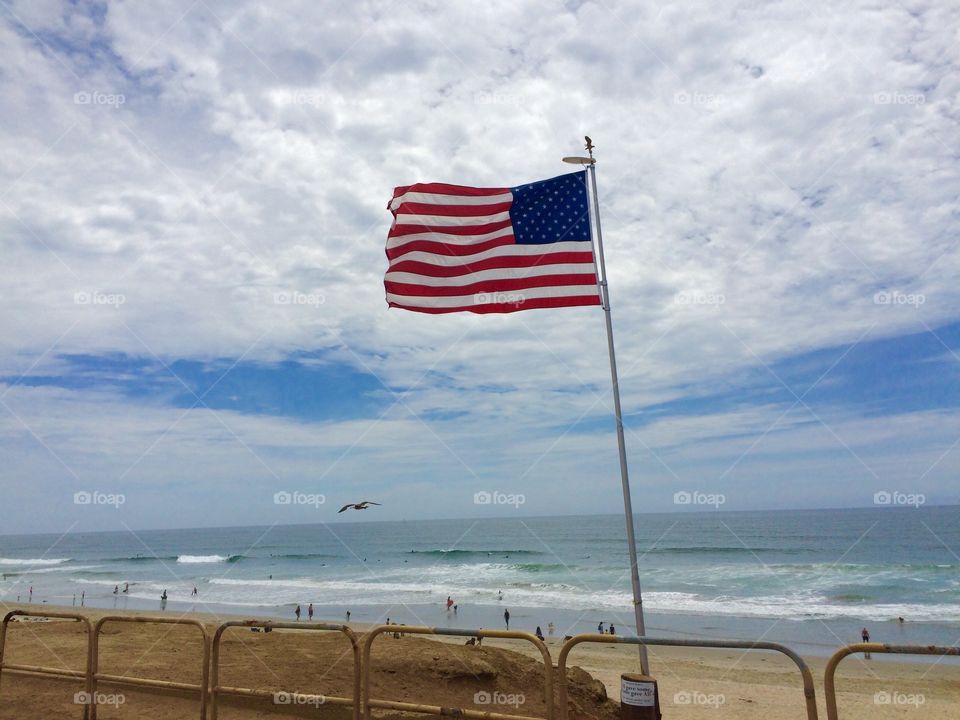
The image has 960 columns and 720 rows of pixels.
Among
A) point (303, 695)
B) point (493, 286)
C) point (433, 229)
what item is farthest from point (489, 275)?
point (303, 695)

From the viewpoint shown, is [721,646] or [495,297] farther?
[495,297]

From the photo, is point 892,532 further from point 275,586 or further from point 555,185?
point 555,185

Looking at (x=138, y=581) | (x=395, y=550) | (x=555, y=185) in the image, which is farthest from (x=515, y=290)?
(x=395, y=550)

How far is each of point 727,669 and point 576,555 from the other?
49629mm

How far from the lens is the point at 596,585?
45750 millimetres

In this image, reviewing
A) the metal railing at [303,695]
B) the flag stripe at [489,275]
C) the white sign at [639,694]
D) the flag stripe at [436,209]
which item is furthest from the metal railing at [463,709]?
the flag stripe at [436,209]

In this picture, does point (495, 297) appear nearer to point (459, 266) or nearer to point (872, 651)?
point (459, 266)

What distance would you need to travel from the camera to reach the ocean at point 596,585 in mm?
31594

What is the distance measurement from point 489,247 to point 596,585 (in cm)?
4061

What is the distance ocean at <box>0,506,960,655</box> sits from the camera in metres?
31.6

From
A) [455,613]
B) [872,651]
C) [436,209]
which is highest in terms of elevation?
[436,209]

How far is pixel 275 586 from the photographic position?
167ft

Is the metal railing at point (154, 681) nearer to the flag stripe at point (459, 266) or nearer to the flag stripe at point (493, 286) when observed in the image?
the flag stripe at point (493, 286)

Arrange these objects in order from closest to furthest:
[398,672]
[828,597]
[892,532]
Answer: [398,672] → [828,597] → [892,532]
